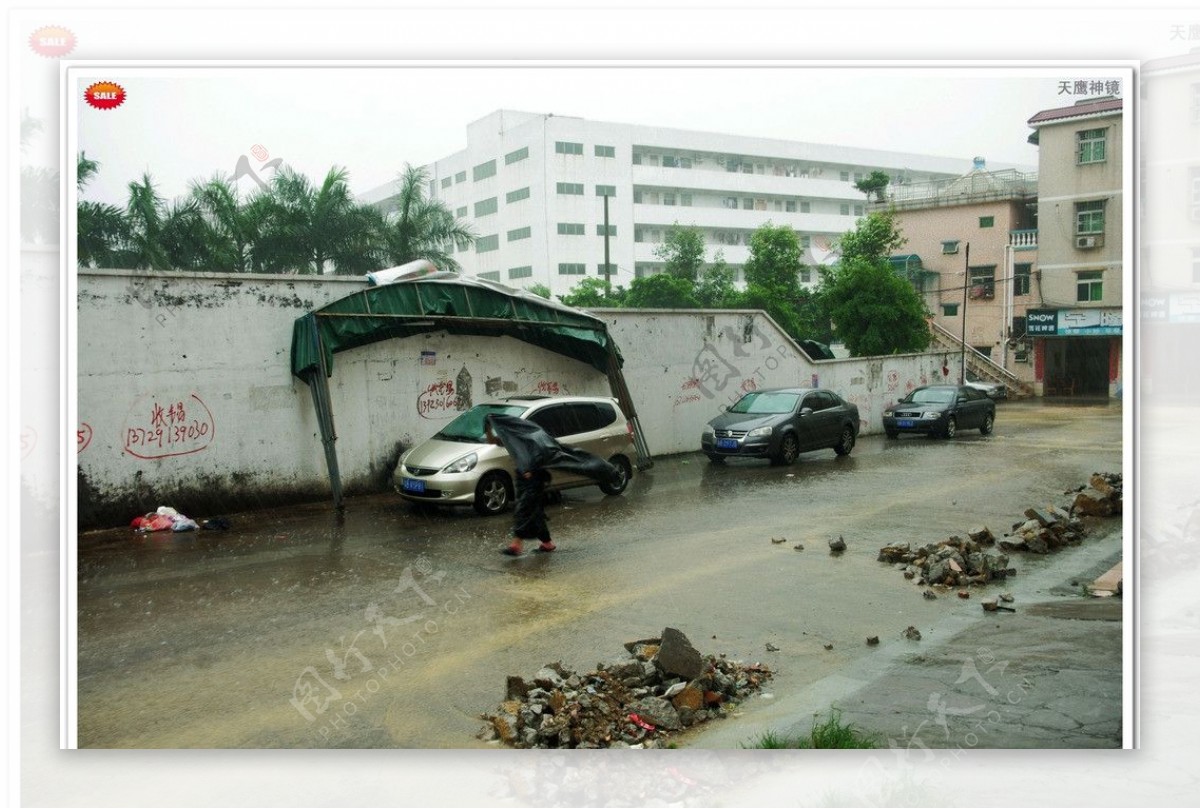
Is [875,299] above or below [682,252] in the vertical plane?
below

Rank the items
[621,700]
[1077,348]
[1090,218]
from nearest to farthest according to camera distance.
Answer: [621,700], [1090,218], [1077,348]

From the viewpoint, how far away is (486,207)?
19.7 m

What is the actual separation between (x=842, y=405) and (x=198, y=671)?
1408 centimetres

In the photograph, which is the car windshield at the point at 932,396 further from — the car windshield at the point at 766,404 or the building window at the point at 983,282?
the car windshield at the point at 766,404

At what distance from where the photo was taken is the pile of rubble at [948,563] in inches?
313

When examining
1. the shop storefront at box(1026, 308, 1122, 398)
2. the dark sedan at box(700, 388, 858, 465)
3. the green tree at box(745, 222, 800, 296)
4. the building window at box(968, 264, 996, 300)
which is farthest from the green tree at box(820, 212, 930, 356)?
the dark sedan at box(700, 388, 858, 465)

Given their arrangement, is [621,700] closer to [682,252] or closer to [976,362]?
[976,362]

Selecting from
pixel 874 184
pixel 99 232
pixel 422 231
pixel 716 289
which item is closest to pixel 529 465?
pixel 99 232

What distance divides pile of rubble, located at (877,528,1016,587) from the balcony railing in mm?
4812

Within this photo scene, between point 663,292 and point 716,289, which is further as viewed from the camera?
point 716,289

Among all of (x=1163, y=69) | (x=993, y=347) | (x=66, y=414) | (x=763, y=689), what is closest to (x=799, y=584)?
(x=763, y=689)

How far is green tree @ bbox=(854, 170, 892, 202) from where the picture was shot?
18728mm

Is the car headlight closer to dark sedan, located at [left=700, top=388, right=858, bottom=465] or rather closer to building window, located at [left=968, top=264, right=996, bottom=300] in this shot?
dark sedan, located at [left=700, top=388, right=858, bottom=465]

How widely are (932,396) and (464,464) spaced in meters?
13.9
